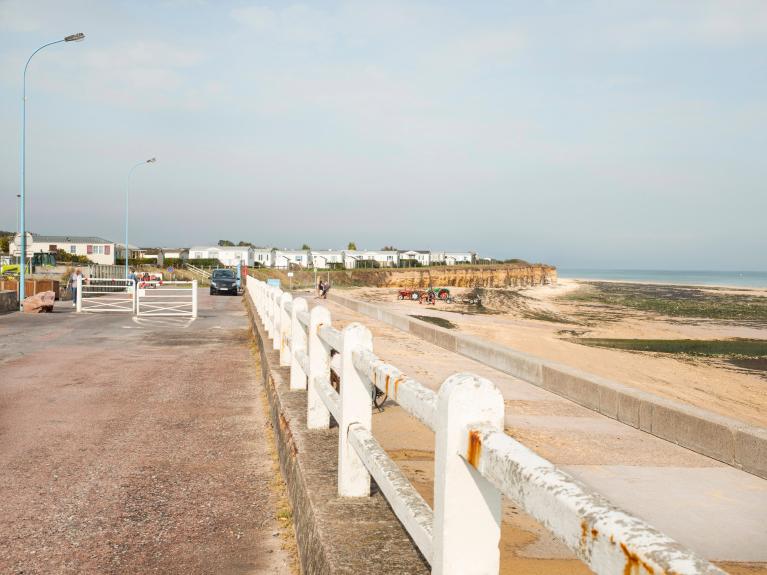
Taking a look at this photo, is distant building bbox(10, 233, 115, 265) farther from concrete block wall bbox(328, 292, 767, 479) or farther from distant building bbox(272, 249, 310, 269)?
concrete block wall bbox(328, 292, 767, 479)

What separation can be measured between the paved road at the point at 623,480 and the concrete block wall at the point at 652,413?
0.43 feet

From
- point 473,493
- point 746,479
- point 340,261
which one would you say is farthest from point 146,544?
point 340,261

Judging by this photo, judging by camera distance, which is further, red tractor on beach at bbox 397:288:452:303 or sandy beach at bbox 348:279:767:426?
red tractor on beach at bbox 397:288:452:303

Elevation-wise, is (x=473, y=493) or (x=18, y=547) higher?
(x=473, y=493)

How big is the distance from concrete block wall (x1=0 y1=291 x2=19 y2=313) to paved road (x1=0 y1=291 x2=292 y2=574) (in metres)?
13.5

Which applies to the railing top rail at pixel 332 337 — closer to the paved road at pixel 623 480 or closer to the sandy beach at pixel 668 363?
the paved road at pixel 623 480

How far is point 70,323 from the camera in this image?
2052 cm

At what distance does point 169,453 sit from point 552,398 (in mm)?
5746

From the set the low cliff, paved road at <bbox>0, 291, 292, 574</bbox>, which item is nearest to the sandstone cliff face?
the low cliff

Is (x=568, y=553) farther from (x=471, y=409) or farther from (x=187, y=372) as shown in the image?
(x=187, y=372)

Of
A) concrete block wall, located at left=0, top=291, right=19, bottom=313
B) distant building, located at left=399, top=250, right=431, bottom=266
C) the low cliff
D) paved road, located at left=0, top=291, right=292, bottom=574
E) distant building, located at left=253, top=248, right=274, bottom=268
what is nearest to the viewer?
paved road, located at left=0, top=291, right=292, bottom=574

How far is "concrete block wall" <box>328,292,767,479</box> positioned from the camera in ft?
20.8

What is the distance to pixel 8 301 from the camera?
81.2ft

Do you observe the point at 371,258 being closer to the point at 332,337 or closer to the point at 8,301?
the point at 8,301
